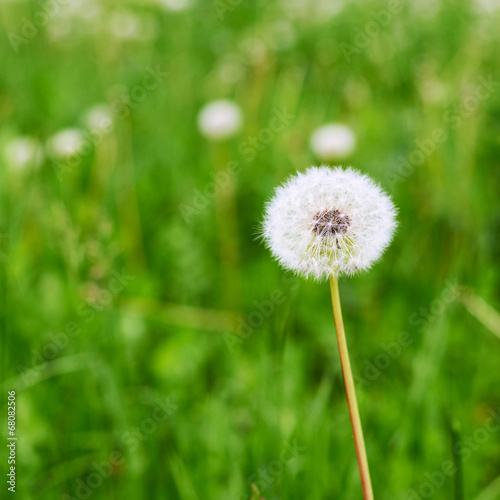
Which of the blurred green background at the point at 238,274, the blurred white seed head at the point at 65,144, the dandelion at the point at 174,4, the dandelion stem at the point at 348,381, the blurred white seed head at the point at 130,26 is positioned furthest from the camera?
the blurred white seed head at the point at 130,26

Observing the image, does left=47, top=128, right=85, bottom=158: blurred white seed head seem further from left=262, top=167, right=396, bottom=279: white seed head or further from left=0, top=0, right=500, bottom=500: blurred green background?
left=262, top=167, right=396, bottom=279: white seed head

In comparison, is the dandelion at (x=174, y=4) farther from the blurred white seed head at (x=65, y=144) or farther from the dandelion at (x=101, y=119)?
the blurred white seed head at (x=65, y=144)

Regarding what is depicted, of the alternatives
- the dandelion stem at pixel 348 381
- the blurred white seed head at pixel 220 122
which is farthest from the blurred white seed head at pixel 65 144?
the dandelion stem at pixel 348 381

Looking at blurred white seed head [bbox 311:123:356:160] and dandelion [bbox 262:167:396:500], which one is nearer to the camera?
dandelion [bbox 262:167:396:500]

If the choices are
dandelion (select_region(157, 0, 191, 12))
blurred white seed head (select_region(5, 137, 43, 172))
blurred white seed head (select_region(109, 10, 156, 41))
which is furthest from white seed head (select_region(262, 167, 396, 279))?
blurred white seed head (select_region(109, 10, 156, 41))

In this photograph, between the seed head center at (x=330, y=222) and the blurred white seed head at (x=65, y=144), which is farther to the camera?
the blurred white seed head at (x=65, y=144)

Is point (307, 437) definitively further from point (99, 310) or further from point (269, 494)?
point (99, 310)
